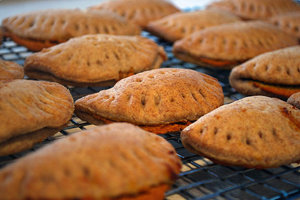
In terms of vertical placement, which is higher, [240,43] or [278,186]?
[240,43]

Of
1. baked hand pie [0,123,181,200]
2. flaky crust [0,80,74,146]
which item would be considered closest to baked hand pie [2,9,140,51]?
flaky crust [0,80,74,146]

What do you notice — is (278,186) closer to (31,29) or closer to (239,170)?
(239,170)

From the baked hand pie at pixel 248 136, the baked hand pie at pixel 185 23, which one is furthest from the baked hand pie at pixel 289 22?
the baked hand pie at pixel 248 136

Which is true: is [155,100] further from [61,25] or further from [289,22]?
[289,22]

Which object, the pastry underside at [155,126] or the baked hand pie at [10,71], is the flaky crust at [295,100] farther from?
the baked hand pie at [10,71]

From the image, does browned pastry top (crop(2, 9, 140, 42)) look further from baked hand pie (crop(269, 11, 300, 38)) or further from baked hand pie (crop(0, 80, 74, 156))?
baked hand pie (crop(269, 11, 300, 38))

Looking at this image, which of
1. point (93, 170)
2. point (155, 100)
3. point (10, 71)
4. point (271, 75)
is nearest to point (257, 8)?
point (271, 75)

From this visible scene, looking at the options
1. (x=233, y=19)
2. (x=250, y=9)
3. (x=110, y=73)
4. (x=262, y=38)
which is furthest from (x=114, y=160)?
(x=250, y=9)
